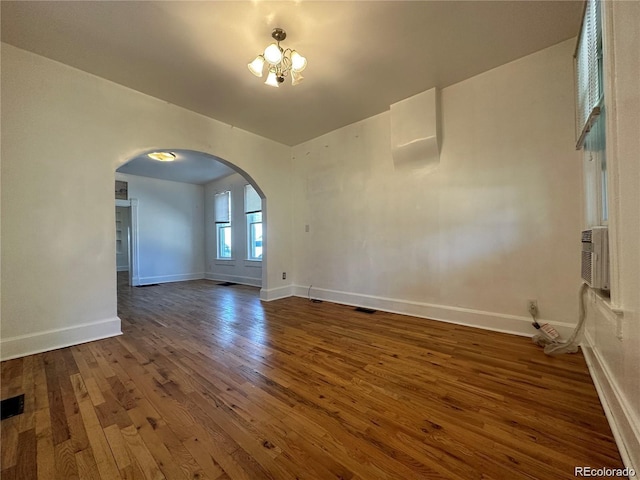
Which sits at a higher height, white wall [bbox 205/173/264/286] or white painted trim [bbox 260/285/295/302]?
white wall [bbox 205/173/264/286]

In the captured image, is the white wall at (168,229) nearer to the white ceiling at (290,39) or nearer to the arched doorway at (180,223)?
the arched doorway at (180,223)

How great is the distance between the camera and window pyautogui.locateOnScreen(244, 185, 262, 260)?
19.2ft

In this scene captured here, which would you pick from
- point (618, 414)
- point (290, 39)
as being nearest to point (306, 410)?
point (618, 414)

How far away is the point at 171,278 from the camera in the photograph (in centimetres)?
Answer: 656

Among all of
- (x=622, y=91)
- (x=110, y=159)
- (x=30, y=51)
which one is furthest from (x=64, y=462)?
(x=30, y=51)

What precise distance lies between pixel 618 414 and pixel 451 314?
169 cm

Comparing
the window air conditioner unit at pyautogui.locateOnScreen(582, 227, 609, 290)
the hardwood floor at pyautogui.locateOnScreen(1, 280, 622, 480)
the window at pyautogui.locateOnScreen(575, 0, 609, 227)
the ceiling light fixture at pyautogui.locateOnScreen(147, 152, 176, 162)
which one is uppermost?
the ceiling light fixture at pyautogui.locateOnScreen(147, 152, 176, 162)

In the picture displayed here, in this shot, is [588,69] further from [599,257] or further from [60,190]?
[60,190]

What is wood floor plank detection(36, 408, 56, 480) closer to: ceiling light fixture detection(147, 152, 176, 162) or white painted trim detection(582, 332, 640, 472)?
white painted trim detection(582, 332, 640, 472)

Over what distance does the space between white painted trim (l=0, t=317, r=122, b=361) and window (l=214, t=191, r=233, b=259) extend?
393 centimetres

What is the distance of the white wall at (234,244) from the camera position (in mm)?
5938

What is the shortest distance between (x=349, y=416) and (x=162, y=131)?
3.56 m

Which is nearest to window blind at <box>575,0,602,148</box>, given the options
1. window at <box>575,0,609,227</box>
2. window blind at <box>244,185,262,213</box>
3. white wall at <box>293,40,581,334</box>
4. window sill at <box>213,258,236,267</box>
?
window at <box>575,0,609,227</box>

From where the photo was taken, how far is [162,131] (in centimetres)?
302
